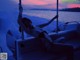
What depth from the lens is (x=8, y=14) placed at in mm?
1929

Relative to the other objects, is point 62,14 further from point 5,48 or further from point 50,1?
point 5,48

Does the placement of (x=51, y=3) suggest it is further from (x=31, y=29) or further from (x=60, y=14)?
(x=31, y=29)

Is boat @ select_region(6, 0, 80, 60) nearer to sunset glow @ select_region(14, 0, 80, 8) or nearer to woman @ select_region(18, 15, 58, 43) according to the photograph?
woman @ select_region(18, 15, 58, 43)

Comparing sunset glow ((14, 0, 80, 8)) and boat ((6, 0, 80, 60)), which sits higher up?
sunset glow ((14, 0, 80, 8))

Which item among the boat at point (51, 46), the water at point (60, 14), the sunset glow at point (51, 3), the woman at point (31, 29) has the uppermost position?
the sunset glow at point (51, 3)

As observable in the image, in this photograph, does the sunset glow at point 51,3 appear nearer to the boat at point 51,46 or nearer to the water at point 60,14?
the water at point 60,14

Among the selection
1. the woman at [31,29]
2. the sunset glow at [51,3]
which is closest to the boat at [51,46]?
the woman at [31,29]

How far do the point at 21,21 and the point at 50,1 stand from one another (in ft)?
1.09

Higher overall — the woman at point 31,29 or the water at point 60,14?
the water at point 60,14

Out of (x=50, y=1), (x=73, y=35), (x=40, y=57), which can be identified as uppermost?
(x=50, y=1)

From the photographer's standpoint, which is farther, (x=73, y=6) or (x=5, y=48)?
(x=73, y=6)

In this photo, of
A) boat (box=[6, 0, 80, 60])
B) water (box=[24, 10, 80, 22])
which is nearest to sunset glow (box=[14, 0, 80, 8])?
water (box=[24, 10, 80, 22])

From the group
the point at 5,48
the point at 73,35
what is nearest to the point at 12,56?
the point at 5,48

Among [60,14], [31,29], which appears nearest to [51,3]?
[60,14]
